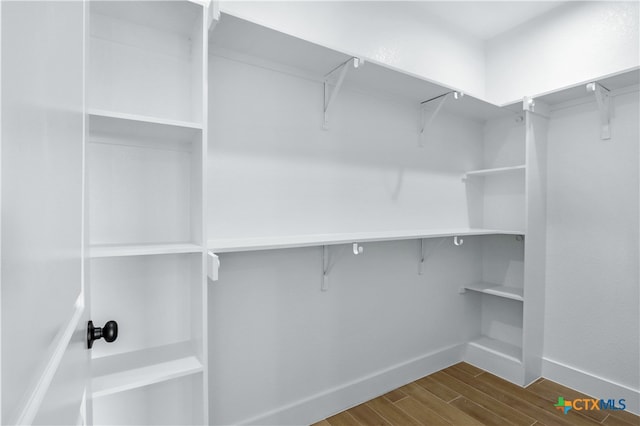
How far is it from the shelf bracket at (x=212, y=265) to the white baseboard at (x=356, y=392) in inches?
37.4

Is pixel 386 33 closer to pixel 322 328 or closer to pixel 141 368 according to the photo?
pixel 322 328

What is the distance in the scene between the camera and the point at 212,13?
3.93ft

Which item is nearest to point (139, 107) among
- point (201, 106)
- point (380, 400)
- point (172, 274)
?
point (201, 106)

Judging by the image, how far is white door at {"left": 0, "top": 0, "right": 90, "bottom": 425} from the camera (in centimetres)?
25

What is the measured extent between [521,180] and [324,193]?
1.72 meters

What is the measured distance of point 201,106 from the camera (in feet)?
3.96

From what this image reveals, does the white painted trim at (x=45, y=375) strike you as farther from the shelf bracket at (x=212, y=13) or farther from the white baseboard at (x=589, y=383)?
the white baseboard at (x=589, y=383)

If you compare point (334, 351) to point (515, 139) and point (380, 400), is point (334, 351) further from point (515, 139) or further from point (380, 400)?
point (515, 139)

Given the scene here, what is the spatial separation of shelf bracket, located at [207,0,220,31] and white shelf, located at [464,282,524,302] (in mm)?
2452

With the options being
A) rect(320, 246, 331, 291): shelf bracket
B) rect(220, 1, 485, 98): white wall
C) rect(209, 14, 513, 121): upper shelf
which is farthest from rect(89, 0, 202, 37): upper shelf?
rect(320, 246, 331, 291): shelf bracket

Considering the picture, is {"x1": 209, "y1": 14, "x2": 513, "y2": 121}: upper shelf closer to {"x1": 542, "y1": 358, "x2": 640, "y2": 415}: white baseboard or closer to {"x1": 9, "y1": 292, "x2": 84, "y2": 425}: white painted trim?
{"x1": 9, "y1": 292, "x2": 84, "y2": 425}: white painted trim

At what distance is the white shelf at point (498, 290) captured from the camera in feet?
7.51

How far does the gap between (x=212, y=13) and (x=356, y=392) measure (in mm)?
2138

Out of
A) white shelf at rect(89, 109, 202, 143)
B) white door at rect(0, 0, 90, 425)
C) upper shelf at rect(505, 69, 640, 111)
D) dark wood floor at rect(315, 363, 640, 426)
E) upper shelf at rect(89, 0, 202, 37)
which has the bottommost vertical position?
dark wood floor at rect(315, 363, 640, 426)
